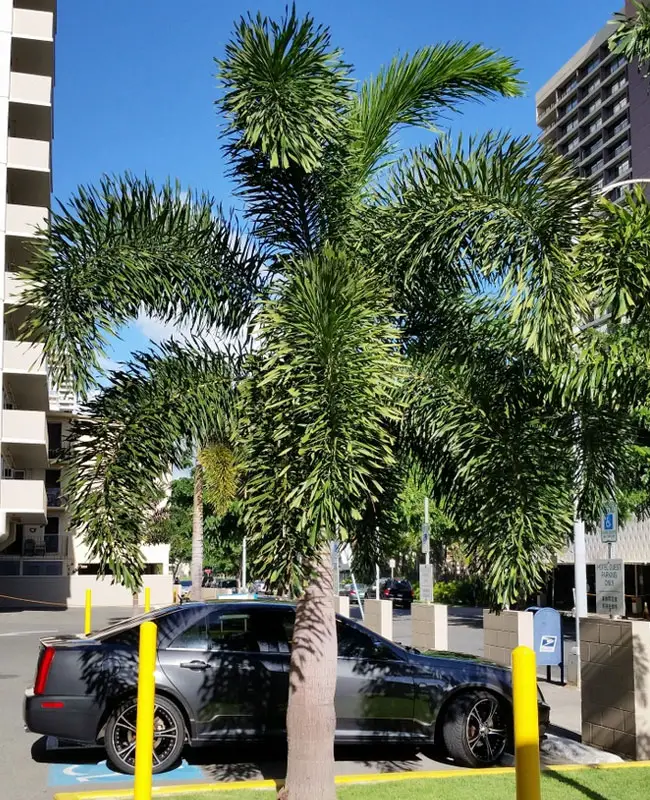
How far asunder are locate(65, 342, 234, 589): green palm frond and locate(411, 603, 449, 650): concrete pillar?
10.9 meters

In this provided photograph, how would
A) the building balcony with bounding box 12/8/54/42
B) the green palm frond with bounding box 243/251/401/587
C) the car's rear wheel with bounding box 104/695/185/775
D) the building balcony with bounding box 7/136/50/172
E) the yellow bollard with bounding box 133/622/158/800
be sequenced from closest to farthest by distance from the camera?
the yellow bollard with bounding box 133/622/158/800 → the green palm frond with bounding box 243/251/401/587 → the car's rear wheel with bounding box 104/695/185/775 → the building balcony with bounding box 7/136/50/172 → the building balcony with bounding box 12/8/54/42

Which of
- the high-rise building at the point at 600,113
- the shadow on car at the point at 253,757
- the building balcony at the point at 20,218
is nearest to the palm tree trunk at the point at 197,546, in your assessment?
the building balcony at the point at 20,218

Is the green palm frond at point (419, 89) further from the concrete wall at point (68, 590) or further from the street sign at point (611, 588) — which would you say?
the concrete wall at point (68, 590)

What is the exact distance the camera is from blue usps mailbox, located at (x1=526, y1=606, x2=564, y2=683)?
1545 cm

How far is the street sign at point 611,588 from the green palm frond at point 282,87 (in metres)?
6.80

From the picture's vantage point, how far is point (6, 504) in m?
35.4

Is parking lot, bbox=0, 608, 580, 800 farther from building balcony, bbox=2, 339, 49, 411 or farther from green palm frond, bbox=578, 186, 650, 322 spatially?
building balcony, bbox=2, 339, 49, 411

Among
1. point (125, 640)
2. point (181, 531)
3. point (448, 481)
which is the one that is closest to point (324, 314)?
point (448, 481)

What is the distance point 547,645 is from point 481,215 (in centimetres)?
1049

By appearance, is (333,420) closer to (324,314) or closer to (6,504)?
(324,314)

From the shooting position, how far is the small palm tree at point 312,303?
5.92 m

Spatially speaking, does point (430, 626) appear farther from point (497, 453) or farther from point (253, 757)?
point (497, 453)

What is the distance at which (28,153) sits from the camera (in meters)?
37.6

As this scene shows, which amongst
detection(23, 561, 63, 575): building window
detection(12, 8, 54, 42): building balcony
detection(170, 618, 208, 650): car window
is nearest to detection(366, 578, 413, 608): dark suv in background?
detection(23, 561, 63, 575): building window
